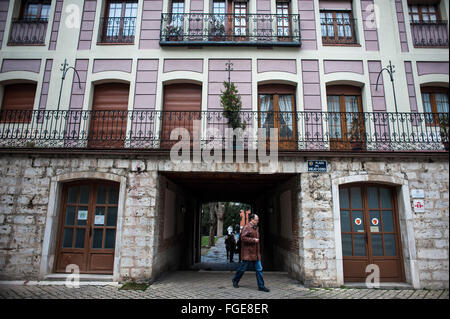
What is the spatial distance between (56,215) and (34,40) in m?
5.70

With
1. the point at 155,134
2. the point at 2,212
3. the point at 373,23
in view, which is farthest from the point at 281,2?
the point at 2,212

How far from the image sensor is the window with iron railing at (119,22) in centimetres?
834

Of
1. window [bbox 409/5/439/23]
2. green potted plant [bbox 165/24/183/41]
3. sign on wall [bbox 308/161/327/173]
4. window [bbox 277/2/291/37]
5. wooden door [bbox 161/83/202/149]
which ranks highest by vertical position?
window [bbox 409/5/439/23]

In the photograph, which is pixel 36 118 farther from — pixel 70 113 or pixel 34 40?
pixel 34 40

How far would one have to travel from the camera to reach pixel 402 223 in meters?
6.76

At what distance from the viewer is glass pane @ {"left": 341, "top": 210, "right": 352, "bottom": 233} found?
693 cm

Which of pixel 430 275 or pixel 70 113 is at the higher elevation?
pixel 70 113

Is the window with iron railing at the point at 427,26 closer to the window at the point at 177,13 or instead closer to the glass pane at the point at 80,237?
the window at the point at 177,13

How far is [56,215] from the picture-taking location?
6.85m

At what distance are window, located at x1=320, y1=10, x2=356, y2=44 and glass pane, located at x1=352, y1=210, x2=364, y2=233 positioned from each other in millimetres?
5464

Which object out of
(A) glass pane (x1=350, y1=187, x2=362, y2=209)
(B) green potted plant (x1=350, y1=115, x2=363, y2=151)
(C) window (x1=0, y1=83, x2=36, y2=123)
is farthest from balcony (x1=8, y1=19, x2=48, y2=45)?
(A) glass pane (x1=350, y1=187, x2=362, y2=209)

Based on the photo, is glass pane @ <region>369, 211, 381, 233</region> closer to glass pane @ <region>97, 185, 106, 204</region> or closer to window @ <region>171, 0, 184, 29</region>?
glass pane @ <region>97, 185, 106, 204</region>

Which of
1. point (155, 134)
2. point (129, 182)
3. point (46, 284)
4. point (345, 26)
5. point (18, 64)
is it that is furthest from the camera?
point (345, 26)

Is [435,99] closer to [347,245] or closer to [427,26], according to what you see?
[427,26]
